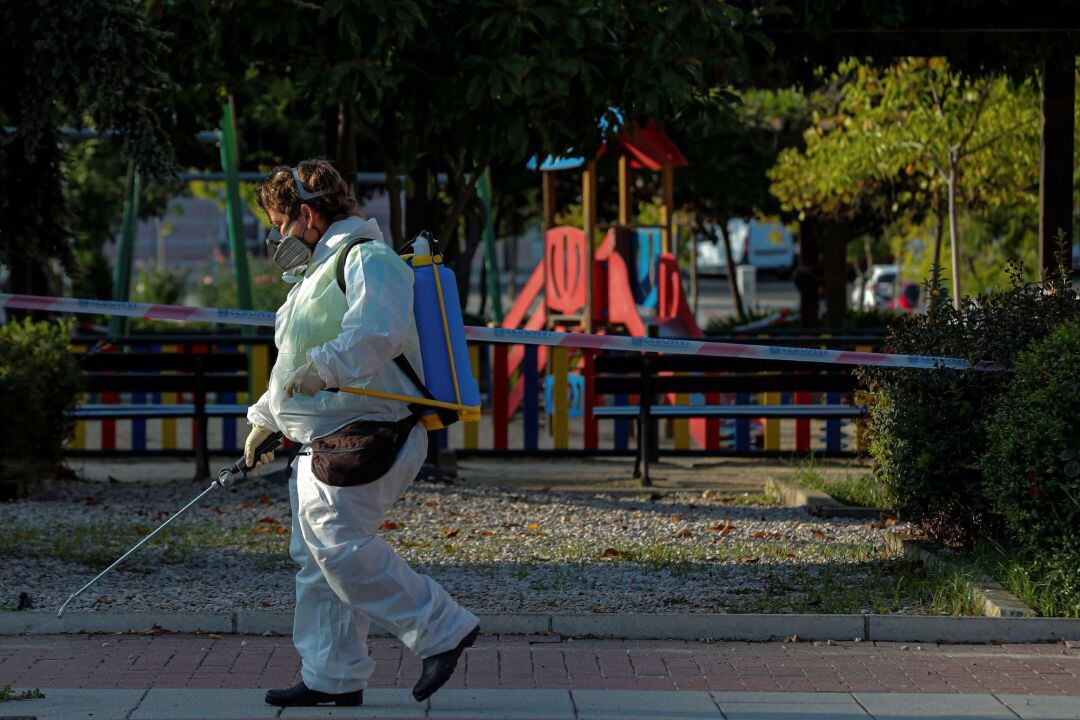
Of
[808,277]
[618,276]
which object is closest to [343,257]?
[618,276]

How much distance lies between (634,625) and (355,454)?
1857 mm

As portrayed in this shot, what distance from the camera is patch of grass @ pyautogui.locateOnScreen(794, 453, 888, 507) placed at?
9211 millimetres

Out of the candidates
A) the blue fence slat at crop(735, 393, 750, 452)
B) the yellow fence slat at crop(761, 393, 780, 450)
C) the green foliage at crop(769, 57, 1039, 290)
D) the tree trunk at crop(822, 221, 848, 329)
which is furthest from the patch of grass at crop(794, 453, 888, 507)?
the tree trunk at crop(822, 221, 848, 329)

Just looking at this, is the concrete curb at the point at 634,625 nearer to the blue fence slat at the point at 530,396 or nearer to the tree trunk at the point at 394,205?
the tree trunk at the point at 394,205

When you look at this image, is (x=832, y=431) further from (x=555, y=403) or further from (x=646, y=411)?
(x=555, y=403)

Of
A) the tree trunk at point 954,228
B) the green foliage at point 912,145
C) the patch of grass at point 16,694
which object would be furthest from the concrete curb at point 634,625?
the tree trunk at point 954,228

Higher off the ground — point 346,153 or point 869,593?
point 346,153

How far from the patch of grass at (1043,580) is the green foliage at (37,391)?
219 inches

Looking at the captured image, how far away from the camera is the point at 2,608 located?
6.30 metres

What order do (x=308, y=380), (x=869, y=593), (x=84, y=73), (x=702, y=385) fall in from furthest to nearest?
(x=702, y=385) < (x=84, y=73) < (x=869, y=593) < (x=308, y=380)

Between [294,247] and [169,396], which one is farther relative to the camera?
[169,396]

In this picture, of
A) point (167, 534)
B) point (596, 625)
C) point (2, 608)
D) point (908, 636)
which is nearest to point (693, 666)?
point (596, 625)

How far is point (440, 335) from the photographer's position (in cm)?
487

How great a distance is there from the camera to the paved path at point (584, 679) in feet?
16.4
